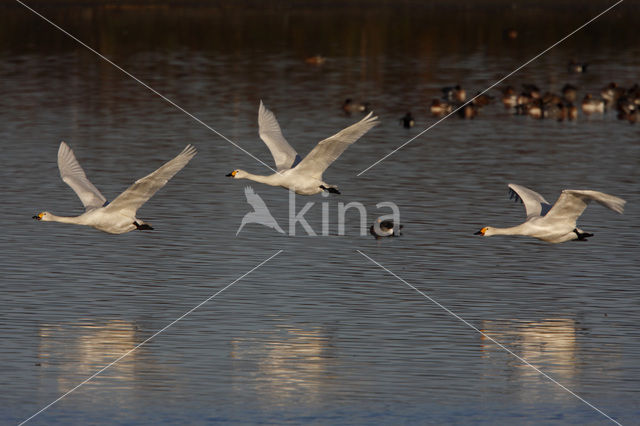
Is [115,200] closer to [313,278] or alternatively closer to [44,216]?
[44,216]

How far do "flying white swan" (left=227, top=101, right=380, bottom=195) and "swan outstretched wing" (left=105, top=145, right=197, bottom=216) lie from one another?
109 inches

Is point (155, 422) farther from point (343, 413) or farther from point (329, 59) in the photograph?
point (329, 59)

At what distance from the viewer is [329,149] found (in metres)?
25.6

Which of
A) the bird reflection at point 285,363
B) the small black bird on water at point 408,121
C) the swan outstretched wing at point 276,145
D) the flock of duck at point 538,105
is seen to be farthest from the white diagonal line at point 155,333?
the flock of duck at point 538,105

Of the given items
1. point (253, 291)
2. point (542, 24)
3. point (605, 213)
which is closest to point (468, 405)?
point (253, 291)

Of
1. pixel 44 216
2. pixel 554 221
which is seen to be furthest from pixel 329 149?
pixel 44 216

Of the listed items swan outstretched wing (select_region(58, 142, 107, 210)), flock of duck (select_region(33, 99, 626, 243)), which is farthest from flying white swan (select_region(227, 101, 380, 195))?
swan outstretched wing (select_region(58, 142, 107, 210))

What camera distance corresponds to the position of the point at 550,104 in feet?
160

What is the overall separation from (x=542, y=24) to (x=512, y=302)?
2506 inches

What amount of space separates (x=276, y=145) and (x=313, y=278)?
431 centimetres

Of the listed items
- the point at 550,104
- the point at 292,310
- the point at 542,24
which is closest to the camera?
the point at 292,310

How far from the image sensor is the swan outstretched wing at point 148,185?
21.9m

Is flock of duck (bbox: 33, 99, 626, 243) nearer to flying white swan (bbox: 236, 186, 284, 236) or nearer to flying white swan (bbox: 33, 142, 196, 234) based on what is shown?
flying white swan (bbox: 33, 142, 196, 234)

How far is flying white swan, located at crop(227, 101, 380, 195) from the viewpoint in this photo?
2448 cm
